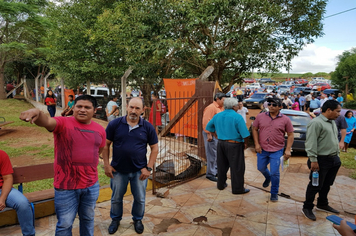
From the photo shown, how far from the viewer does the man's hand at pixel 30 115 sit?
6.23ft

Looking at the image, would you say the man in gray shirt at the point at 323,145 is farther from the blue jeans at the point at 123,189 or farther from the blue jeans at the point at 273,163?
the blue jeans at the point at 123,189

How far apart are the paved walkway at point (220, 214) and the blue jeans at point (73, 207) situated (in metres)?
0.74

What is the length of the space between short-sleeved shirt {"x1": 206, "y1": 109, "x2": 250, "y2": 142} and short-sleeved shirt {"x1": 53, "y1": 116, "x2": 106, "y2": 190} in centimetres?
242

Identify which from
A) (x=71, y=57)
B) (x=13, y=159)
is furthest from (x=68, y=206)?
(x=71, y=57)

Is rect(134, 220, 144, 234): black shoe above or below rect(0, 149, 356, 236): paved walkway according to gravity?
above

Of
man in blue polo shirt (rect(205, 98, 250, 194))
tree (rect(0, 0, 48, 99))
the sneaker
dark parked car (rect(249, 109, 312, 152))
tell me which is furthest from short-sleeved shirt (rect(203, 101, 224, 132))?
tree (rect(0, 0, 48, 99))

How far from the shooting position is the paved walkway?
3428 millimetres

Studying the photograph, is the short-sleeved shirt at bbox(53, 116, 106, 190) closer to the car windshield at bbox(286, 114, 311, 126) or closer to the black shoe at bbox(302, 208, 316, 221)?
the black shoe at bbox(302, 208, 316, 221)

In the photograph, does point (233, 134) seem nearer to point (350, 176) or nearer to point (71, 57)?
point (350, 176)

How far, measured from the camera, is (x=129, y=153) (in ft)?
10.1

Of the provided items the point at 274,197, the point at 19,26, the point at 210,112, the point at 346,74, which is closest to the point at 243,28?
the point at 210,112

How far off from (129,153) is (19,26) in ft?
59.1

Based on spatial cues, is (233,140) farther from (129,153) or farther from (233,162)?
(129,153)

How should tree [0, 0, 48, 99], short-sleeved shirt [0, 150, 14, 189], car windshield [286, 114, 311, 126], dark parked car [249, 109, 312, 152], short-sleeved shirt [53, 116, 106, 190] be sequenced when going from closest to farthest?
short-sleeved shirt [53, 116, 106, 190]
short-sleeved shirt [0, 150, 14, 189]
dark parked car [249, 109, 312, 152]
car windshield [286, 114, 311, 126]
tree [0, 0, 48, 99]
